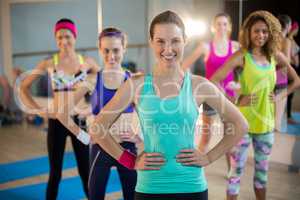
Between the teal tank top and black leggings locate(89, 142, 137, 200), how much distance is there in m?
0.82

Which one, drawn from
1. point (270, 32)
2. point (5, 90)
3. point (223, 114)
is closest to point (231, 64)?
point (270, 32)

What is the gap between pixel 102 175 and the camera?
2410 mm

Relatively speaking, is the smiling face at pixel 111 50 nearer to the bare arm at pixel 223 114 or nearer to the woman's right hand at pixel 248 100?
the woman's right hand at pixel 248 100

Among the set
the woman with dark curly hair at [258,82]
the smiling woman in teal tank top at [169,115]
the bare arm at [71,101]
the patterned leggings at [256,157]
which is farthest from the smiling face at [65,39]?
the smiling woman in teal tank top at [169,115]

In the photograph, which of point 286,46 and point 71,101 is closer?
point 71,101

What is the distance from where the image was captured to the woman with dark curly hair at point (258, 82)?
275 cm

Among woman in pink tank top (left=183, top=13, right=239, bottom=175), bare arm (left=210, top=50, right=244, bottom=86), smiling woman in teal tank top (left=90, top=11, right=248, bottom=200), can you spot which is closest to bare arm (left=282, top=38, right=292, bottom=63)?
woman in pink tank top (left=183, top=13, right=239, bottom=175)

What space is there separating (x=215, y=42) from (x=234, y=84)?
18.6 inches

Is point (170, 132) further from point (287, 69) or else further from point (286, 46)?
point (286, 46)

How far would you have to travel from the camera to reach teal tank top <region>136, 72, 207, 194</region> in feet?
5.08

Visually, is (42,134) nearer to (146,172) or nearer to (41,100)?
(41,100)

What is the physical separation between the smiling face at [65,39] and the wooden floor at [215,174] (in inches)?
53.3

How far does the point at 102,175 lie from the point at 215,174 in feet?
6.71

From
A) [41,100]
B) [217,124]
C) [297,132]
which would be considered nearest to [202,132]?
[217,124]
